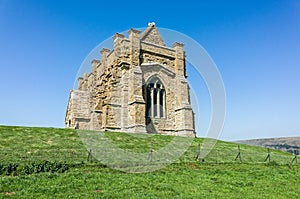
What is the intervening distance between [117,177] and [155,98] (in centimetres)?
1804

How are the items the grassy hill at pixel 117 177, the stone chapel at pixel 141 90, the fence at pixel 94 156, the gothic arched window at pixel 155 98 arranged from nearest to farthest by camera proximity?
the grassy hill at pixel 117 177, the fence at pixel 94 156, the stone chapel at pixel 141 90, the gothic arched window at pixel 155 98

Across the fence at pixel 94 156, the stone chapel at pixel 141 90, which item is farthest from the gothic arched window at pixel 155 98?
the fence at pixel 94 156

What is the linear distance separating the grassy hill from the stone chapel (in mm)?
8048

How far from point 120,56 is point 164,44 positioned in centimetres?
699

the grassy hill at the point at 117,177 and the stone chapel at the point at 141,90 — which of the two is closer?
the grassy hill at the point at 117,177

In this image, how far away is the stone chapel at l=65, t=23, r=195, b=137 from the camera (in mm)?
24817

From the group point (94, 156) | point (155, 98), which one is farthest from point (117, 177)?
point (155, 98)

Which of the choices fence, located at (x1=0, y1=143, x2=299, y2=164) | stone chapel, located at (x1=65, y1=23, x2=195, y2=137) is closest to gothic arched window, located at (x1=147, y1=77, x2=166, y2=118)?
stone chapel, located at (x1=65, y1=23, x2=195, y2=137)

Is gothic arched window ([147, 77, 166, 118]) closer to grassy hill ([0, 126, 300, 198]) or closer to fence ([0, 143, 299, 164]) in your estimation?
fence ([0, 143, 299, 164])

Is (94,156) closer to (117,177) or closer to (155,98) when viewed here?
(117,177)

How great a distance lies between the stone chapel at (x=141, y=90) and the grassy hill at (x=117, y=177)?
8048mm

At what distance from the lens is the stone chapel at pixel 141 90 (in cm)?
2482

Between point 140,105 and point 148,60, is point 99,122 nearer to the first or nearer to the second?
point 140,105

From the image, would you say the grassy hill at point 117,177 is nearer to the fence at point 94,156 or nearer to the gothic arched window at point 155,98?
the fence at point 94,156
